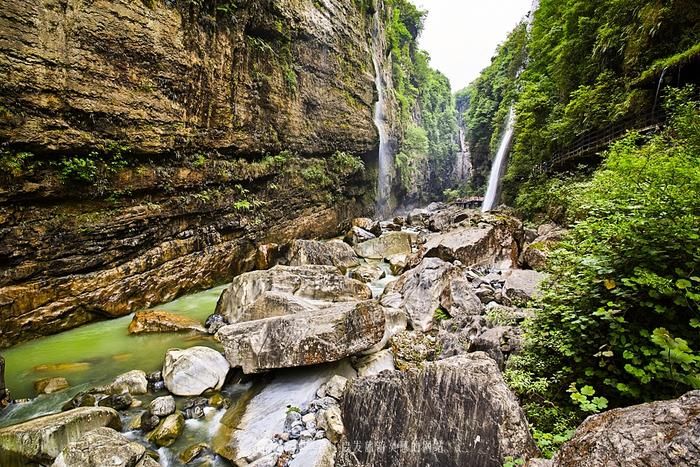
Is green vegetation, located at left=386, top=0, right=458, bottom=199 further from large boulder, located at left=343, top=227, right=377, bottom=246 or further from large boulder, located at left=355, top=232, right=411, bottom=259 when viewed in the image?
large boulder, located at left=355, top=232, right=411, bottom=259

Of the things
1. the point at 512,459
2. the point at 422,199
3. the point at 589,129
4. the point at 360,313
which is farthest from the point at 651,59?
the point at 422,199

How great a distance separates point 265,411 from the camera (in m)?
4.01

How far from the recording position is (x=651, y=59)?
31.6 feet

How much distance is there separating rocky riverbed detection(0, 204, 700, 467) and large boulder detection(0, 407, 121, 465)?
0.04 ft

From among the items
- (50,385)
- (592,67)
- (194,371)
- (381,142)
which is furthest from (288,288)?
(381,142)

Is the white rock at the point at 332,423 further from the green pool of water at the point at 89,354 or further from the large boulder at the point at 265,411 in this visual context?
the green pool of water at the point at 89,354

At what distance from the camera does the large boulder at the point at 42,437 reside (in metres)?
3.09

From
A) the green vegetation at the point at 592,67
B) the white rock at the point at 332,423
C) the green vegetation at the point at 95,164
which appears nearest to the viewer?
the white rock at the point at 332,423

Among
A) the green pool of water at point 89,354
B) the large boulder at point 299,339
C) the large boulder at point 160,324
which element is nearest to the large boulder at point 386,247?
the green pool of water at point 89,354

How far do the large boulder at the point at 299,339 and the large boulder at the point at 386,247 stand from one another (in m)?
7.95

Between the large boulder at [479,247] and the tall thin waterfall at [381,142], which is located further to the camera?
the tall thin waterfall at [381,142]

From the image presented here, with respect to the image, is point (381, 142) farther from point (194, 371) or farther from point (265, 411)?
point (265, 411)

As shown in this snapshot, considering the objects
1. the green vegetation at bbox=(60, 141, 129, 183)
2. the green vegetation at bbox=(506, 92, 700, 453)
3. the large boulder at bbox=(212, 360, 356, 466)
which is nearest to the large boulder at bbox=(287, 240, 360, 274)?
the green vegetation at bbox=(60, 141, 129, 183)

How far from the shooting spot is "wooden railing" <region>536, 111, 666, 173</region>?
897 cm
